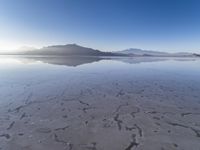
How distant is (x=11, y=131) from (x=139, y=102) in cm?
422

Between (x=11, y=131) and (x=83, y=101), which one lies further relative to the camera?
(x=83, y=101)

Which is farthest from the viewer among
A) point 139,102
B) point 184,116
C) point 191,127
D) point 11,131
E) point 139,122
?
point 139,102

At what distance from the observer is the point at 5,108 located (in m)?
5.02

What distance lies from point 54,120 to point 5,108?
6.34 ft

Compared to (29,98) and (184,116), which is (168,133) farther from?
(29,98)

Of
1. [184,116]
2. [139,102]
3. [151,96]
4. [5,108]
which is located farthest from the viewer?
[151,96]

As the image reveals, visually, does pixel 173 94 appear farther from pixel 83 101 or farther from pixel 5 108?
pixel 5 108

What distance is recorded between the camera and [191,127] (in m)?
3.98

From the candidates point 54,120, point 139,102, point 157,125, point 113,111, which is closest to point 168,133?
point 157,125

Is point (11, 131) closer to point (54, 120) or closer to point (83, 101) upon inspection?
point (54, 120)

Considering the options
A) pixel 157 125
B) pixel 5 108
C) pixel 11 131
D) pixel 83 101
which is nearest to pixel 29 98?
pixel 5 108

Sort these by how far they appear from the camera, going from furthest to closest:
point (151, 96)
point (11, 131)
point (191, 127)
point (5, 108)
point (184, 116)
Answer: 1. point (151, 96)
2. point (5, 108)
3. point (184, 116)
4. point (191, 127)
5. point (11, 131)

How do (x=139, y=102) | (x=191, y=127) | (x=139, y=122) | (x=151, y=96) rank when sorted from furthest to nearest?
(x=151, y=96), (x=139, y=102), (x=139, y=122), (x=191, y=127)

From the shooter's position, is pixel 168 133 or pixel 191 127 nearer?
pixel 168 133
